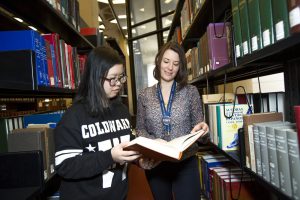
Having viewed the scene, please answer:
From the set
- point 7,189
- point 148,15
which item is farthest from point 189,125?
point 148,15

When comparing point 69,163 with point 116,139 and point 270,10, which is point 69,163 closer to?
point 116,139

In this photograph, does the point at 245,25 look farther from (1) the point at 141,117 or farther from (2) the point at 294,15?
(1) the point at 141,117

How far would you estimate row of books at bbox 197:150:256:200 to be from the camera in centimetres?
165

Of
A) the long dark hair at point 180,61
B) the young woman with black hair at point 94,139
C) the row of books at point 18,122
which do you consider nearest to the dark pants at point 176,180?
the young woman with black hair at point 94,139

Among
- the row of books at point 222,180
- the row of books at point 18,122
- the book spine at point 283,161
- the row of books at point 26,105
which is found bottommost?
the row of books at point 222,180

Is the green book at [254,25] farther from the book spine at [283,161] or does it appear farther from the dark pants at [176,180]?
the dark pants at [176,180]

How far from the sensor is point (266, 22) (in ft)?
3.04

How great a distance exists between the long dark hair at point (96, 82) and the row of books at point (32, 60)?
24cm

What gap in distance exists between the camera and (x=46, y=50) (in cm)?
148

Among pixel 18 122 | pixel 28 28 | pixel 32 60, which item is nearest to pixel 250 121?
pixel 32 60

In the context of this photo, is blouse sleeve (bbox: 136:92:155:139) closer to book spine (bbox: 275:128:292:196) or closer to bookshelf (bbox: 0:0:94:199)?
bookshelf (bbox: 0:0:94:199)

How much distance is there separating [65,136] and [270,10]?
0.84m

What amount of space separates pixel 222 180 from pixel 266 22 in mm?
1113

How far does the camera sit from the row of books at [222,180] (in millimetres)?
1648
